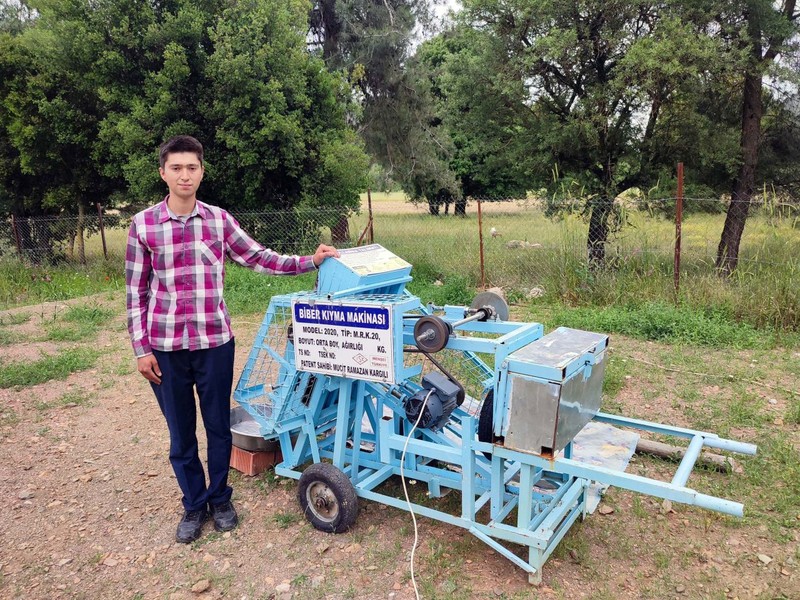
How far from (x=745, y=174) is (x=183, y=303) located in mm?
9392

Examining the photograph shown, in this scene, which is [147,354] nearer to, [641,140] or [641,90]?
[641,90]

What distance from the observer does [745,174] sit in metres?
9.30

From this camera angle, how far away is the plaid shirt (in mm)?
2945

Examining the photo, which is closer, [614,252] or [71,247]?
[614,252]

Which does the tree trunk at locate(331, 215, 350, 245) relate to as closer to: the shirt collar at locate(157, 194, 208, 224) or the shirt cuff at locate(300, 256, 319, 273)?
the shirt cuff at locate(300, 256, 319, 273)

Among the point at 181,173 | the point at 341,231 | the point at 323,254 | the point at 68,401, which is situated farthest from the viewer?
the point at 341,231

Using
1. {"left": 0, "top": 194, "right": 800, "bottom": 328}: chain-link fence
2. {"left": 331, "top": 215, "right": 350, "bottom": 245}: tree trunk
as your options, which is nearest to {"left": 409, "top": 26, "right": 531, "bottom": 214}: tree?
{"left": 0, "top": 194, "right": 800, "bottom": 328}: chain-link fence

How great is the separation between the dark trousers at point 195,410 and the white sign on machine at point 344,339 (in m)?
0.42

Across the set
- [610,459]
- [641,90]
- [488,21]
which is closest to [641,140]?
[641,90]

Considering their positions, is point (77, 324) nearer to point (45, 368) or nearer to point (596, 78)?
point (45, 368)

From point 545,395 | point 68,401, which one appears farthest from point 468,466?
point 68,401

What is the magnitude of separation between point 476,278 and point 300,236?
4.20m

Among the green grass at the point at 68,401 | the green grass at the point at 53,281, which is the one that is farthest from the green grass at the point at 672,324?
the green grass at the point at 53,281

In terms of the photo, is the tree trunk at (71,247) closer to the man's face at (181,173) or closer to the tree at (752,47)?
the man's face at (181,173)
